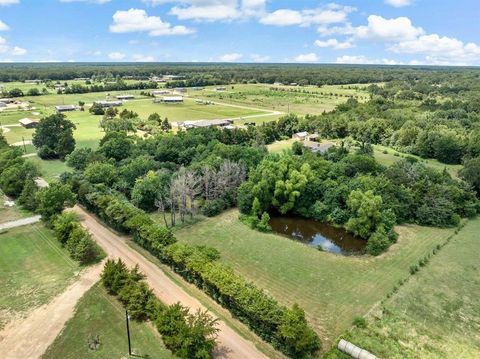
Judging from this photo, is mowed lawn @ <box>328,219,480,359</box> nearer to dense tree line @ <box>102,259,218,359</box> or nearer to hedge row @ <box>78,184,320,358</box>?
hedge row @ <box>78,184,320,358</box>

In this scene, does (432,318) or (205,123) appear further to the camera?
(205,123)

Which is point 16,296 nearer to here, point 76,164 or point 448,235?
point 76,164

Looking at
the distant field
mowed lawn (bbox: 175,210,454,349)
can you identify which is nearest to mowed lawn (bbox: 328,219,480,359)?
mowed lawn (bbox: 175,210,454,349)

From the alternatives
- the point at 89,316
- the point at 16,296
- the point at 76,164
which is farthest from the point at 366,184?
the point at 76,164

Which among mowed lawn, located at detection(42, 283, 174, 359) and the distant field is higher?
the distant field

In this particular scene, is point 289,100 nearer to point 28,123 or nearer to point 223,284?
point 28,123

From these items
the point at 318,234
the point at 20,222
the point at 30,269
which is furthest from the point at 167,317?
the point at 20,222
